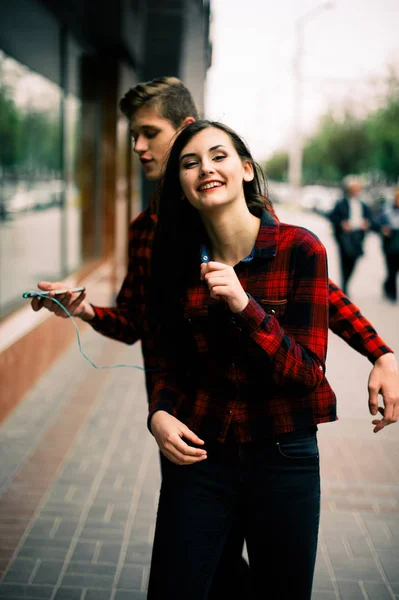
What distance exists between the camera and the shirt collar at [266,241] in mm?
1951

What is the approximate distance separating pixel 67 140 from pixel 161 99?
292 inches

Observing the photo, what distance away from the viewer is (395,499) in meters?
4.34

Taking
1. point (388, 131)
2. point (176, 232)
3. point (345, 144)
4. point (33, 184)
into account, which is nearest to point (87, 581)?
point (176, 232)

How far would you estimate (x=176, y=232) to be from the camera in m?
2.18

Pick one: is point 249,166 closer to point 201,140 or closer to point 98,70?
point 201,140

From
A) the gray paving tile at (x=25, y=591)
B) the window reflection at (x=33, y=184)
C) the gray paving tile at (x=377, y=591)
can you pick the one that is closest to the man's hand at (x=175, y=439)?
the gray paving tile at (x=25, y=591)

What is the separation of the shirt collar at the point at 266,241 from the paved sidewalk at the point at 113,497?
2.01 meters

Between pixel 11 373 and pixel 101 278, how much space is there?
4.28 metres

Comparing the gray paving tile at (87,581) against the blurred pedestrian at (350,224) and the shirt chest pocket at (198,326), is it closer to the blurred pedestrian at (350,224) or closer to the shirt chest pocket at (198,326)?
the shirt chest pocket at (198,326)

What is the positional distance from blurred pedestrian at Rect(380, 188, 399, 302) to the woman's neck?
9892 mm

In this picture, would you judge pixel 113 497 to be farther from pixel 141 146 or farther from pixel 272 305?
pixel 272 305

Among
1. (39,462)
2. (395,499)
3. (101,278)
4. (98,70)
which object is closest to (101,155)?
(98,70)

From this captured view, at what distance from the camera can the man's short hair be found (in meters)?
2.68

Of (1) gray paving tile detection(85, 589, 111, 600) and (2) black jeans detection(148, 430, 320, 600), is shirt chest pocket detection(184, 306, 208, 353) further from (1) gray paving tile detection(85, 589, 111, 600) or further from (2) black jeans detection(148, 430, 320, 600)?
(1) gray paving tile detection(85, 589, 111, 600)
